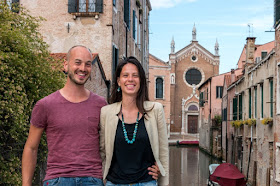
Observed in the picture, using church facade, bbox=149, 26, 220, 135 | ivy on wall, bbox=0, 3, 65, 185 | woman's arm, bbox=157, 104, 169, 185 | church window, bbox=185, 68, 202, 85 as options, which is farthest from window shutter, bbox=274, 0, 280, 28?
church window, bbox=185, 68, 202, 85

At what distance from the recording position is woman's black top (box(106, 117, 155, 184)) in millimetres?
3072

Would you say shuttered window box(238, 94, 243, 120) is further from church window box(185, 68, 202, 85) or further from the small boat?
church window box(185, 68, 202, 85)

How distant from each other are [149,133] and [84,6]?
487 inches

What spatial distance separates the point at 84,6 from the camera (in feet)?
48.6

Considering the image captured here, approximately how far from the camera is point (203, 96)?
44.1 m

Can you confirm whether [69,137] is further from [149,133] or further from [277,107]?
[277,107]

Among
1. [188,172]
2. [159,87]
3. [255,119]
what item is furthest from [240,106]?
[159,87]

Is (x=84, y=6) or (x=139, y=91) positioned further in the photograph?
(x=84, y=6)

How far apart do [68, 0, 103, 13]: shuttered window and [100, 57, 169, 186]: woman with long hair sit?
465 inches

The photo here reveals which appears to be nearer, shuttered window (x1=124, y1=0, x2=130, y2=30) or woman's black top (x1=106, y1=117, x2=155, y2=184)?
woman's black top (x1=106, y1=117, x2=155, y2=184)

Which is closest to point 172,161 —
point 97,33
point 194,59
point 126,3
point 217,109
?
point 217,109

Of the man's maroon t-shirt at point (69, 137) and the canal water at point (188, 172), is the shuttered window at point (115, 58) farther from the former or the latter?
the man's maroon t-shirt at point (69, 137)

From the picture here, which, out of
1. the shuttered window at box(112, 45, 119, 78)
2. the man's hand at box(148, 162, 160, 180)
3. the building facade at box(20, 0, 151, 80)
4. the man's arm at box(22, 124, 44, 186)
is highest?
the building facade at box(20, 0, 151, 80)

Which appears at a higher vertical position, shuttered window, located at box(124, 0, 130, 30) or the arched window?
shuttered window, located at box(124, 0, 130, 30)
